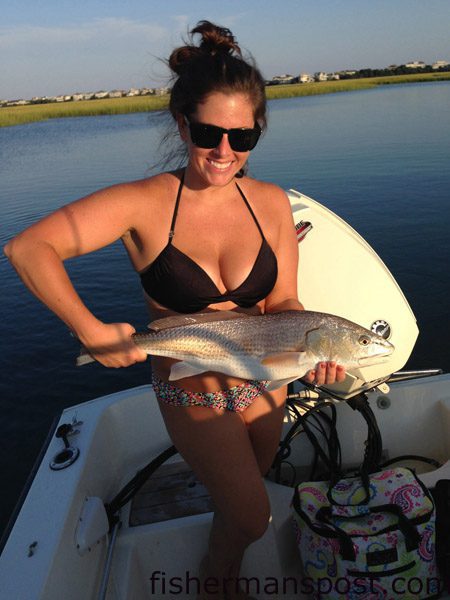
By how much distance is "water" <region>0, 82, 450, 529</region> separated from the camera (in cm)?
855

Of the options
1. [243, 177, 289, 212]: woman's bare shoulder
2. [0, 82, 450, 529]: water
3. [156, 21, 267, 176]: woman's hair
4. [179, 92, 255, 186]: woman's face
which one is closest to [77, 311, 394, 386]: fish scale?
[243, 177, 289, 212]: woman's bare shoulder

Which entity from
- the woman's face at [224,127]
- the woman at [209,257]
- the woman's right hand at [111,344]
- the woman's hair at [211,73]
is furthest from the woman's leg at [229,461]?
the woman's hair at [211,73]

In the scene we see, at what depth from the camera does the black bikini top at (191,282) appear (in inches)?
102

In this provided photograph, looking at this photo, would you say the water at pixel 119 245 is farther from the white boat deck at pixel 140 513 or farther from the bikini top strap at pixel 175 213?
the white boat deck at pixel 140 513

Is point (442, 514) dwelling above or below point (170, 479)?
above

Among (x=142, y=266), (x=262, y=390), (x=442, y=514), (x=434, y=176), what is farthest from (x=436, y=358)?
(x=434, y=176)

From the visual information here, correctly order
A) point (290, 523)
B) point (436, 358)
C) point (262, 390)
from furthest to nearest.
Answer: point (436, 358)
point (290, 523)
point (262, 390)

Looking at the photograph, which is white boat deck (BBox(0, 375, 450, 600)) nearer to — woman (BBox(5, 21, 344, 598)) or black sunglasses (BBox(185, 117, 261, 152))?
woman (BBox(5, 21, 344, 598))

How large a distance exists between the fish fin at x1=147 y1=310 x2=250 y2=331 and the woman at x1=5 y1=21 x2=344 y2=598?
3.3 inches

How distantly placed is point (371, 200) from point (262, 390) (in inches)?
552

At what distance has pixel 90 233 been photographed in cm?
237

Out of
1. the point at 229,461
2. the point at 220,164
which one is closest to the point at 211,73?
the point at 220,164

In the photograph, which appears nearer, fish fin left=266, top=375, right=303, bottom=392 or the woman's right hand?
the woman's right hand

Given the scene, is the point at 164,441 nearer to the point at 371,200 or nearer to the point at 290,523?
the point at 290,523
